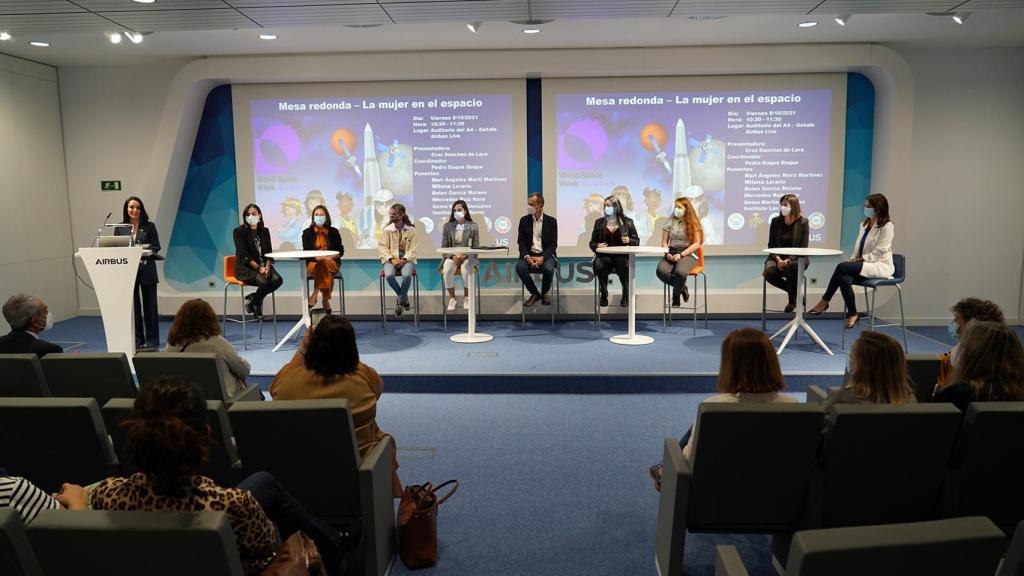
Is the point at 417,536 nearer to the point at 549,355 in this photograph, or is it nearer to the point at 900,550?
the point at 900,550

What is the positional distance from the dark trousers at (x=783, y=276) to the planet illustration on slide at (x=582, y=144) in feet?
7.40

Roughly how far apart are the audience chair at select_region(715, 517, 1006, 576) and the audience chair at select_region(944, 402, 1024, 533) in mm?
1047

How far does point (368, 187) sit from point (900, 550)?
23.5 ft

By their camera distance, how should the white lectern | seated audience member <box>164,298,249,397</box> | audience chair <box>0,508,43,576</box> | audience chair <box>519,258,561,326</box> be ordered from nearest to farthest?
audience chair <box>0,508,43,576</box>
seated audience member <box>164,298,249,397</box>
the white lectern
audience chair <box>519,258,561,326</box>

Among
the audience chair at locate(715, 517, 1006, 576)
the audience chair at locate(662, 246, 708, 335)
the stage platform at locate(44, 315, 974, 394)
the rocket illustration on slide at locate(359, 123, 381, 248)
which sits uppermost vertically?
the rocket illustration on slide at locate(359, 123, 381, 248)

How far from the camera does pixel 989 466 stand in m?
2.28

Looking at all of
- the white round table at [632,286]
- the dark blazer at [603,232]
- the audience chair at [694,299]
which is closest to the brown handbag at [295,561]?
the white round table at [632,286]

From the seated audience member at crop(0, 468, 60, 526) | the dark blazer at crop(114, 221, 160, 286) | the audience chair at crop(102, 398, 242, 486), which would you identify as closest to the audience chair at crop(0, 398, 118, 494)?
the audience chair at crop(102, 398, 242, 486)

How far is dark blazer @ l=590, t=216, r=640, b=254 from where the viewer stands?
282 inches

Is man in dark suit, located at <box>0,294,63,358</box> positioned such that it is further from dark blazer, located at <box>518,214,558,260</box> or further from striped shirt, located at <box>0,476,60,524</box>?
dark blazer, located at <box>518,214,558,260</box>

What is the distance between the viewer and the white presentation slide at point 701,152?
7508 mm

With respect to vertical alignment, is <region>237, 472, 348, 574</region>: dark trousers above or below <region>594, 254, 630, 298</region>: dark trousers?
below

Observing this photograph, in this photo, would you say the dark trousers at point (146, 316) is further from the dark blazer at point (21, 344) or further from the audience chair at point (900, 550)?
the audience chair at point (900, 550)

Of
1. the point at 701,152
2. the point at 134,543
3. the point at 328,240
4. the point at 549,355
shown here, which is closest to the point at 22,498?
the point at 134,543
